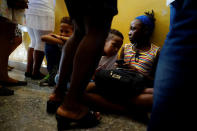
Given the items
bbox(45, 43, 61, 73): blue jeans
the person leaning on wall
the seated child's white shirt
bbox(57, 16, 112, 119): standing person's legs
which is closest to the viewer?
bbox(57, 16, 112, 119): standing person's legs

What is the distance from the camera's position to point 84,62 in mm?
616

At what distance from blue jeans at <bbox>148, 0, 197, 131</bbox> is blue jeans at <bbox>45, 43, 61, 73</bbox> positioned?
56.9 inches

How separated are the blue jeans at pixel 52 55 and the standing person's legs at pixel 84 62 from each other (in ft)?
3.69

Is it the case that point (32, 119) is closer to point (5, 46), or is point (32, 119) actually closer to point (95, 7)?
point (95, 7)

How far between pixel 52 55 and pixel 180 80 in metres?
1.56

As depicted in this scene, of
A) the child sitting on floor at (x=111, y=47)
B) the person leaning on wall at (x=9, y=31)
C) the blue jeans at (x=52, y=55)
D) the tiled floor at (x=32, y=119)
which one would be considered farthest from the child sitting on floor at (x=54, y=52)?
the tiled floor at (x=32, y=119)

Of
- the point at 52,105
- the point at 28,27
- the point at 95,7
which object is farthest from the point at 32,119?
the point at 28,27

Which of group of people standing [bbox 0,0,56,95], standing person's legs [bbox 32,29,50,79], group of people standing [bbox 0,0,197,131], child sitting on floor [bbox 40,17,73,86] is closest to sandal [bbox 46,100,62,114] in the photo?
group of people standing [bbox 0,0,197,131]

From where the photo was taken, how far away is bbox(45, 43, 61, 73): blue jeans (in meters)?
1.71

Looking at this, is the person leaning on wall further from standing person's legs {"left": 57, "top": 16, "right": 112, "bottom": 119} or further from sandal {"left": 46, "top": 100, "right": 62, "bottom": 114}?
standing person's legs {"left": 57, "top": 16, "right": 112, "bottom": 119}

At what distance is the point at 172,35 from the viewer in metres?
0.43

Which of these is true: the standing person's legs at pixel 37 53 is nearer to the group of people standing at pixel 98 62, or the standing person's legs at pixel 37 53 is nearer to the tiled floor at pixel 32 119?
the group of people standing at pixel 98 62

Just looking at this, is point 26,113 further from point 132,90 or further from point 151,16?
point 151,16

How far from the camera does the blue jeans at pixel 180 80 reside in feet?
1.24
